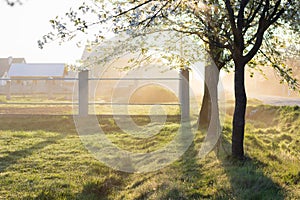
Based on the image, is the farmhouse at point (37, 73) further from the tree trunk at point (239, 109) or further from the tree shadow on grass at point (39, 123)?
the tree trunk at point (239, 109)

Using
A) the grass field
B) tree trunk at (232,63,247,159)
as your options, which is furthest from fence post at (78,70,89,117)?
tree trunk at (232,63,247,159)

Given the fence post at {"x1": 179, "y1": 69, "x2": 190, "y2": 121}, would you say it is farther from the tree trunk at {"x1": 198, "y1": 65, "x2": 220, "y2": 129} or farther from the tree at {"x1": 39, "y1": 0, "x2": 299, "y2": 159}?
the tree at {"x1": 39, "y1": 0, "x2": 299, "y2": 159}

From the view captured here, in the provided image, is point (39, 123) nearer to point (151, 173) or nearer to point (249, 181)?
point (151, 173)

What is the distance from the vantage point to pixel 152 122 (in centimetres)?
→ 1013

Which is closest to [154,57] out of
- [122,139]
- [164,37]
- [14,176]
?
[164,37]

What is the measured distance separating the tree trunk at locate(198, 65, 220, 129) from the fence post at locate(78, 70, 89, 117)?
3.49 m

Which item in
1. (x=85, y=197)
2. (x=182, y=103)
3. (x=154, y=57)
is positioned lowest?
(x=85, y=197)

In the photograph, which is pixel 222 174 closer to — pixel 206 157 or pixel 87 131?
pixel 206 157

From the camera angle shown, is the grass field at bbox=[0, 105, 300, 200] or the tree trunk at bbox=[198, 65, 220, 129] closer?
the grass field at bbox=[0, 105, 300, 200]

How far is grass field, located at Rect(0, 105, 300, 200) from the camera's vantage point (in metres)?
4.20

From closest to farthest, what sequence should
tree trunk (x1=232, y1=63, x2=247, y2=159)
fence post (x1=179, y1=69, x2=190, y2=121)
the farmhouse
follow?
tree trunk (x1=232, y1=63, x2=247, y2=159) → fence post (x1=179, y1=69, x2=190, y2=121) → the farmhouse

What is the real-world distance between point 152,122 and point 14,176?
547cm

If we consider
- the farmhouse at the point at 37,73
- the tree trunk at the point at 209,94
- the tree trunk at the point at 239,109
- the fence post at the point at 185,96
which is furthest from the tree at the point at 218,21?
the farmhouse at the point at 37,73

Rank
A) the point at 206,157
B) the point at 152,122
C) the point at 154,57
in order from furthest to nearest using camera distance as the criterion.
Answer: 1. the point at 152,122
2. the point at 154,57
3. the point at 206,157
